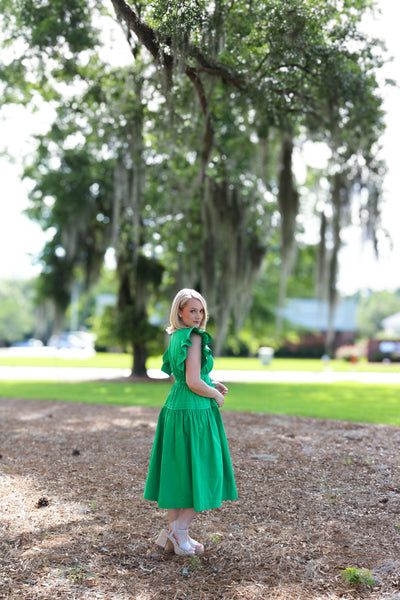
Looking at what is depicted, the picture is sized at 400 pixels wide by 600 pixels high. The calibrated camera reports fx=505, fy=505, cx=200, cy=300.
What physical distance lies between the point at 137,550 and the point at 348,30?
20.9 ft

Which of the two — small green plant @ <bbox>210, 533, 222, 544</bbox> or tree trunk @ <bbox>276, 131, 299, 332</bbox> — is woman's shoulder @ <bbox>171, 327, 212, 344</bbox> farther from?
tree trunk @ <bbox>276, 131, 299, 332</bbox>

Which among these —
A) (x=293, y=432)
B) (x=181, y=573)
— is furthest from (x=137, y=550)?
(x=293, y=432)

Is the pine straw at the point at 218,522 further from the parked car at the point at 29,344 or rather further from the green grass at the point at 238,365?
the parked car at the point at 29,344

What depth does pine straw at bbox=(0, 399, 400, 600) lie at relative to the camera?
2.55m

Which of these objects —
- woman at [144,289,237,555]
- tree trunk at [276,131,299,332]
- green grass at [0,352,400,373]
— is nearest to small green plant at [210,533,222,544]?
woman at [144,289,237,555]

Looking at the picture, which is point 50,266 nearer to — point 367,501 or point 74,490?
point 74,490

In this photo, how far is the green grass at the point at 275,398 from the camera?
24.0ft

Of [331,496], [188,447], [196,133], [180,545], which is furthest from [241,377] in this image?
[188,447]

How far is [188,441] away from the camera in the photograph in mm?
2816

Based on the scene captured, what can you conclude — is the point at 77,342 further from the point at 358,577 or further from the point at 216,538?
the point at 358,577

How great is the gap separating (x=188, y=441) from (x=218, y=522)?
95 centimetres

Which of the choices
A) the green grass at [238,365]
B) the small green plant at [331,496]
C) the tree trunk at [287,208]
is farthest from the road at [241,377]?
the small green plant at [331,496]

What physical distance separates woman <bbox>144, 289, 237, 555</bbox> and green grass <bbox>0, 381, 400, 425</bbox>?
4.19 meters

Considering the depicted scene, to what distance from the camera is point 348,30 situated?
6398 mm
